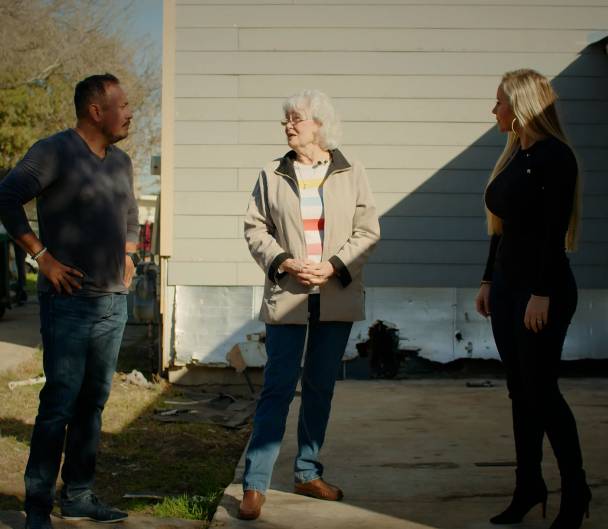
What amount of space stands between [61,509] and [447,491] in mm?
1617

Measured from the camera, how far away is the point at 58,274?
3.46 meters

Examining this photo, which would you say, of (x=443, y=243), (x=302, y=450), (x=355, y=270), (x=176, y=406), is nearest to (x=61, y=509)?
(x=302, y=450)

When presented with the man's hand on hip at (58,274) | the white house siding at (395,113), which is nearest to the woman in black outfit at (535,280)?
the man's hand on hip at (58,274)

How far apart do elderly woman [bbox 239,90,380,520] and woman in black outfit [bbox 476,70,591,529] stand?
1.87 feet

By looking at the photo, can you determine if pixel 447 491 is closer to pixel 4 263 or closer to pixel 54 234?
pixel 54 234

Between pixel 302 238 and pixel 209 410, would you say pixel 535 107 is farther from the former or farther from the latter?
pixel 209 410

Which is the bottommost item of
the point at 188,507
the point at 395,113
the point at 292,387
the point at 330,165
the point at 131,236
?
the point at 188,507

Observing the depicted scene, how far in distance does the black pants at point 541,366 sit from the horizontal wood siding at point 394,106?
4.07 m

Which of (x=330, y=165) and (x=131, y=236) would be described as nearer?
(x=330, y=165)

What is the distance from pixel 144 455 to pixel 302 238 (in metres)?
2.38

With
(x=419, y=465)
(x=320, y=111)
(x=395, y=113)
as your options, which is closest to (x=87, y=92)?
(x=320, y=111)

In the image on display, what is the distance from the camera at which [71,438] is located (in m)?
3.76

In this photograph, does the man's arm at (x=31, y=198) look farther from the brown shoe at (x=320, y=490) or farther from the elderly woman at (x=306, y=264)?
the brown shoe at (x=320, y=490)

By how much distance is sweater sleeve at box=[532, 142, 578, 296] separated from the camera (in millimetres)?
3295
